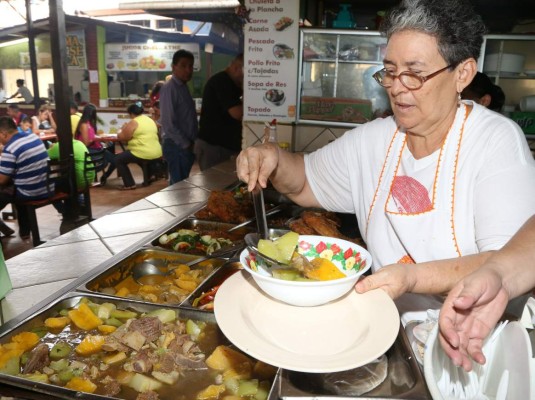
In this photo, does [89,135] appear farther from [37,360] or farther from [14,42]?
[14,42]

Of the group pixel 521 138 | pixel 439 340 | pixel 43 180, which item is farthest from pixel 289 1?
pixel 439 340

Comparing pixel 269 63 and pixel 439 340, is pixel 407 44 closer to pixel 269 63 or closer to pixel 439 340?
pixel 439 340

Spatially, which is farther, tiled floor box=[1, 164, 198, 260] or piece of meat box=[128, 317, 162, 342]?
tiled floor box=[1, 164, 198, 260]

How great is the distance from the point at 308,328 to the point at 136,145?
9059 mm

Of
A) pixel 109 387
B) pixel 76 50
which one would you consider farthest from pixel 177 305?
pixel 76 50

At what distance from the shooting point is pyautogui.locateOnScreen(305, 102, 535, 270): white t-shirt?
53.6 inches

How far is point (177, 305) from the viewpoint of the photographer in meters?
1.73

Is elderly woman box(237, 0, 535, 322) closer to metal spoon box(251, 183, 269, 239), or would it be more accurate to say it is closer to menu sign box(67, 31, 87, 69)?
metal spoon box(251, 183, 269, 239)

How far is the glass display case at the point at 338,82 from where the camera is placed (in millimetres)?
5520

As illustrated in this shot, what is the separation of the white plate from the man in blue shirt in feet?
17.0

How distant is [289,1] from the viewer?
17.3 ft

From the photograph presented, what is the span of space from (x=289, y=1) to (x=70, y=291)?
4.53m

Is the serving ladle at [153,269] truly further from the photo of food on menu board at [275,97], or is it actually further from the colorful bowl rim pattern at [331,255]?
the photo of food on menu board at [275,97]

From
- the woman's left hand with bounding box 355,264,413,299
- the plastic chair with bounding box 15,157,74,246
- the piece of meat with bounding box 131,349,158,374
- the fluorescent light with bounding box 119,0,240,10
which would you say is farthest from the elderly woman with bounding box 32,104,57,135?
the woman's left hand with bounding box 355,264,413,299
